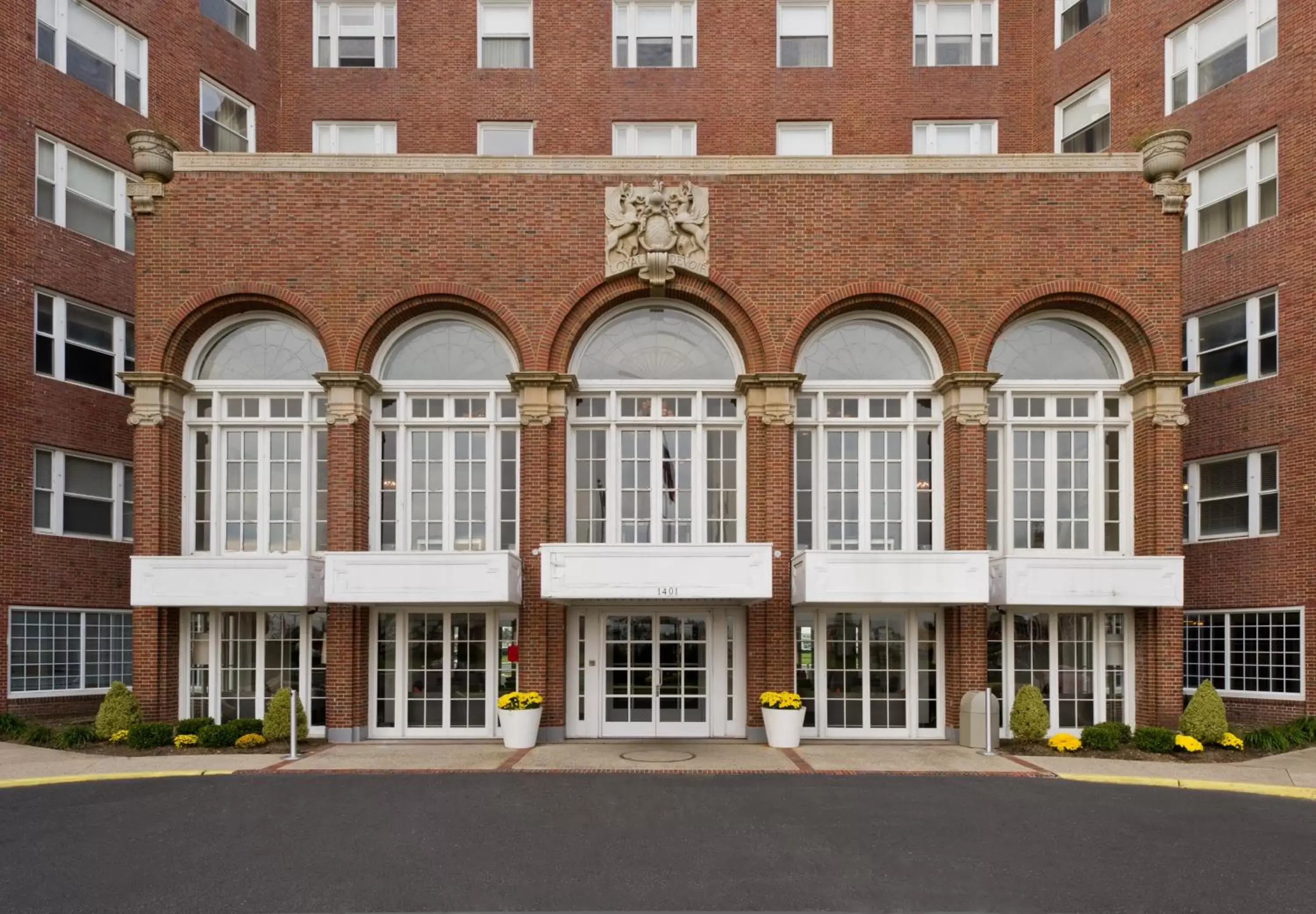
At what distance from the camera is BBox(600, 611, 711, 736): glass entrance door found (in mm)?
16875

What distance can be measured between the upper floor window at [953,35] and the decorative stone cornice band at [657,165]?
9.43 m

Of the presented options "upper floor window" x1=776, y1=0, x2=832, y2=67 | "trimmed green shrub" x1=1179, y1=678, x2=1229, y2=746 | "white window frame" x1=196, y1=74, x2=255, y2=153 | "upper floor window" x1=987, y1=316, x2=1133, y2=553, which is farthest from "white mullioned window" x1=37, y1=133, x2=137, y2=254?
"trimmed green shrub" x1=1179, y1=678, x2=1229, y2=746

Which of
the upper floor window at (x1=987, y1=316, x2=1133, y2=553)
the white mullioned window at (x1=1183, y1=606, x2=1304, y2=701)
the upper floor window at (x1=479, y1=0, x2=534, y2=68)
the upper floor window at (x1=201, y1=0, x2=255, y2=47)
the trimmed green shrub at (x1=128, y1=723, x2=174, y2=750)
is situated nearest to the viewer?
the trimmed green shrub at (x1=128, y1=723, x2=174, y2=750)

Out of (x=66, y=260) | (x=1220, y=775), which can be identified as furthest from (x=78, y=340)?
(x=1220, y=775)

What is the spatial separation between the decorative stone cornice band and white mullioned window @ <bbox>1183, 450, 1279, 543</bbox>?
7237 millimetres

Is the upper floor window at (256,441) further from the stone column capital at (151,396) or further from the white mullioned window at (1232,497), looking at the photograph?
the white mullioned window at (1232,497)

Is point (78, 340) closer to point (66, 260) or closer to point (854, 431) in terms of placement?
point (66, 260)

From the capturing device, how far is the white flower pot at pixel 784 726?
1594cm

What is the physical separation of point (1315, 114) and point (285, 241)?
1918 centimetres

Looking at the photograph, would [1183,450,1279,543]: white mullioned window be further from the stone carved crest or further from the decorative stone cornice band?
the stone carved crest

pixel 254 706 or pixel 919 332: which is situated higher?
pixel 919 332

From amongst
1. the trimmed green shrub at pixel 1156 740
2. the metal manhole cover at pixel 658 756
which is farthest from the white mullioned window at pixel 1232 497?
the metal manhole cover at pixel 658 756

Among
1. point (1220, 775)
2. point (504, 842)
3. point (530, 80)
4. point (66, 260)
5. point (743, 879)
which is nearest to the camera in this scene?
point (743, 879)

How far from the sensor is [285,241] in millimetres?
16859
